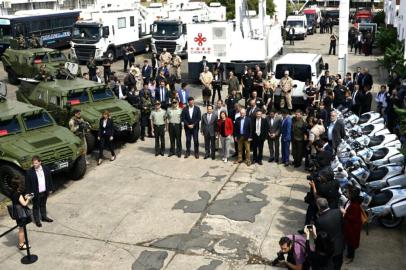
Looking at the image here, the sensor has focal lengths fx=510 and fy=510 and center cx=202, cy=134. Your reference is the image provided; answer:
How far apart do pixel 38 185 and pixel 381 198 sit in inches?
258

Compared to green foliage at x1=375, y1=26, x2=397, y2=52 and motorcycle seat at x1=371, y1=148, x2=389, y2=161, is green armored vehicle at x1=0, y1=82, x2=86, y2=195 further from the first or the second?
green foliage at x1=375, y1=26, x2=397, y2=52

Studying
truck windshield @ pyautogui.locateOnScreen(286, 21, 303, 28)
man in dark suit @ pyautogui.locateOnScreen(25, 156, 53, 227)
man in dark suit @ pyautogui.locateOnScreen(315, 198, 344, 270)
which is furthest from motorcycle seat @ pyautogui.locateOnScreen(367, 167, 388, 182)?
truck windshield @ pyautogui.locateOnScreen(286, 21, 303, 28)

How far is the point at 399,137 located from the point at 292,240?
260 inches

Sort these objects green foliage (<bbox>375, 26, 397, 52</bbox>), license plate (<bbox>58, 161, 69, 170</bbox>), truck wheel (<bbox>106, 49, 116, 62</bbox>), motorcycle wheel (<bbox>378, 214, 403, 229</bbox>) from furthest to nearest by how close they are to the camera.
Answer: truck wheel (<bbox>106, 49, 116, 62</bbox>) → green foliage (<bbox>375, 26, 397, 52</bbox>) → license plate (<bbox>58, 161, 69, 170</bbox>) → motorcycle wheel (<bbox>378, 214, 403, 229</bbox>)

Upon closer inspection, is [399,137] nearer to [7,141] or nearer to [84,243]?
[84,243]

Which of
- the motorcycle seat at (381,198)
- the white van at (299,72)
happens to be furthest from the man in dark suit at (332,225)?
the white van at (299,72)

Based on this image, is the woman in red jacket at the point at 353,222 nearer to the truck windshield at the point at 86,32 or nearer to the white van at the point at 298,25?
the truck windshield at the point at 86,32

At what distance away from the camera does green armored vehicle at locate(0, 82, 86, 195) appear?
1120cm

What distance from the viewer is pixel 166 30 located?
29.6 m

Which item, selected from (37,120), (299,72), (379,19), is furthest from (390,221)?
(379,19)

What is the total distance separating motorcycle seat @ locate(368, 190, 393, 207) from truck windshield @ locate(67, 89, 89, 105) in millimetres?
8698

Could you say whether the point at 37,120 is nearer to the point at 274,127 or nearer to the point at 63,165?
the point at 63,165

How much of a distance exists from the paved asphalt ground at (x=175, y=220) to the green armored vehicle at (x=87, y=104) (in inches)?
46.8

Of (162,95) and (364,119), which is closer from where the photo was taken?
(364,119)
